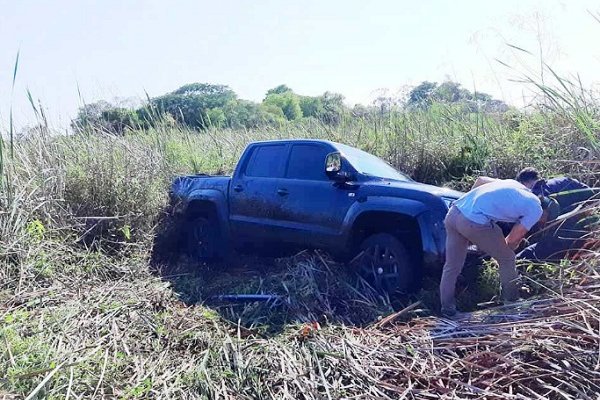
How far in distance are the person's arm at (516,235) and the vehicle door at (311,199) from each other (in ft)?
5.76

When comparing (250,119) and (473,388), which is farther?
(250,119)

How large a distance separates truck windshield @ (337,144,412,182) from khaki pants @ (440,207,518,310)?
1.46m

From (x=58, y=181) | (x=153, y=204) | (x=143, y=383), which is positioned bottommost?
(x=143, y=383)

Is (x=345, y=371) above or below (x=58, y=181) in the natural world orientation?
below

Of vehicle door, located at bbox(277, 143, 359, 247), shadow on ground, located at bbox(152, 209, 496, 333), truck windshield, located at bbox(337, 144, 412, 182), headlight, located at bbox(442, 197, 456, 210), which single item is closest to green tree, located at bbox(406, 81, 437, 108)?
truck windshield, located at bbox(337, 144, 412, 182)

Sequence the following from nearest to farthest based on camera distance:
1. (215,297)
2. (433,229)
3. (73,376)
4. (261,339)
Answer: (73,376) → (261,339) → (433,229) → (215,297)

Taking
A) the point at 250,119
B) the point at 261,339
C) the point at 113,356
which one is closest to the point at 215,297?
the point at 261,339

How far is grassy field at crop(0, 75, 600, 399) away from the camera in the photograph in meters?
4.09

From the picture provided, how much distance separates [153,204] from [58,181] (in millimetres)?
1375

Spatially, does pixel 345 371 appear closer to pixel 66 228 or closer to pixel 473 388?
pixel 473 388

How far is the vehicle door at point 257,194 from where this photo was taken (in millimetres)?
7680

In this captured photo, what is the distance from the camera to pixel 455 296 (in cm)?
627

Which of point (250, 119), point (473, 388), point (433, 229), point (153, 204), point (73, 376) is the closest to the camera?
point (473, 388)

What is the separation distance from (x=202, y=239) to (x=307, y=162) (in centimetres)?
202
